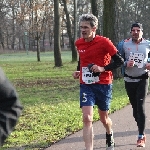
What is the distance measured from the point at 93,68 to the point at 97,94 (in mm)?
371

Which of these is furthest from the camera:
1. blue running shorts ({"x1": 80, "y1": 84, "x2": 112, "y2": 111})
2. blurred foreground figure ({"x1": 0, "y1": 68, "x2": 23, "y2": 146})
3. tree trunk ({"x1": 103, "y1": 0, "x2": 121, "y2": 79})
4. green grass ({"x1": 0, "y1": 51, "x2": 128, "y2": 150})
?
tree trunk ({"x1": 103, "y1": 0, "x2": 121, "y2": 79})

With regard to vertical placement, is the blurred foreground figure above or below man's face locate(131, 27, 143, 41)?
below

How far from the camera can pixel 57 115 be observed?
328 inches

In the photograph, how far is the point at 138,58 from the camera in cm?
602

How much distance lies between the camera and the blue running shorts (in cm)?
527

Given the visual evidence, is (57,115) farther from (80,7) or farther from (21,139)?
(80,7)

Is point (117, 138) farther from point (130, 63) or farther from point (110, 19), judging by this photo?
point (110, 19)

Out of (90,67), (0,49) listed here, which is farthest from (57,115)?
(0,49)

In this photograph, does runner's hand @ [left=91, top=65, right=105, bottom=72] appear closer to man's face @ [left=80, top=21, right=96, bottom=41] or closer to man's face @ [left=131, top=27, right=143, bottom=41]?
man's face @ [left=80, top=21, right=96, bottom=41]

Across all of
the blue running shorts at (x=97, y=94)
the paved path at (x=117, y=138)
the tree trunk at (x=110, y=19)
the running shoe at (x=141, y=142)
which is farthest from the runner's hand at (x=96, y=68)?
the tree trunk at (x=110, y=19)

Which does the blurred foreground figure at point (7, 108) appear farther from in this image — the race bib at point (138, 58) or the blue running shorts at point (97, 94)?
the race bib at point (138, 58)

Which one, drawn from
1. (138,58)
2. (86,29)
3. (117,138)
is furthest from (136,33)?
(117,138)

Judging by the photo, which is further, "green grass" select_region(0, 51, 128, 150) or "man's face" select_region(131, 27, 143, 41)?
"green grass" select_region(0, 51, 128, 150)

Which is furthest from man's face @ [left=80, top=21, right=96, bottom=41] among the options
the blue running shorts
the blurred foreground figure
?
the blurred foreground figure
